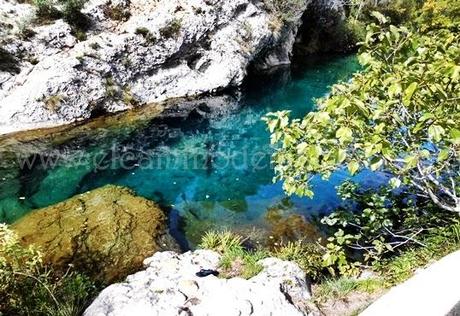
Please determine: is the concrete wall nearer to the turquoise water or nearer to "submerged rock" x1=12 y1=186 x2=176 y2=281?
"submerged rock" x1=12 y1=186 x2=176 y2=281

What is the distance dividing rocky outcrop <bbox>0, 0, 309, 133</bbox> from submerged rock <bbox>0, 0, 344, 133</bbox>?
0.16 feet

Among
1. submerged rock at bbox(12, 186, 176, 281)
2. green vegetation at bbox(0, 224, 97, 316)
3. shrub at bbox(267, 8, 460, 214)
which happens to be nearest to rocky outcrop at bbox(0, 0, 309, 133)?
submerged rock at bbox(12, 186, 176, 281)

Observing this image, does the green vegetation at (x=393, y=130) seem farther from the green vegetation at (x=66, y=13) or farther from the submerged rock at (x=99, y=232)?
the green vegetation at (x=66, y=13)

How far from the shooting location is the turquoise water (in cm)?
1242

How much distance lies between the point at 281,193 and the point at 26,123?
13180 mm

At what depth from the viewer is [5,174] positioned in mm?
15406

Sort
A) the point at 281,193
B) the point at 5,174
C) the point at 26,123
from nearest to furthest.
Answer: the point at 281,193
the point at 5,174
the point at 26,123

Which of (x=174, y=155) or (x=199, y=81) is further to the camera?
(x=199, y=81)

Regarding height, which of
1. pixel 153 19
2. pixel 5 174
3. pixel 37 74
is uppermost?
pixel 153 19

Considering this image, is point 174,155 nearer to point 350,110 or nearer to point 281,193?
point 281,193

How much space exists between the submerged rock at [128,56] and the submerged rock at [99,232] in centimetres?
1007

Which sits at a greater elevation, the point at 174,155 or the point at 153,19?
the point at 153,19

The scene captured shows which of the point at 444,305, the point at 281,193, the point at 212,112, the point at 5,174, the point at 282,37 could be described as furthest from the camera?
the point at 282,37

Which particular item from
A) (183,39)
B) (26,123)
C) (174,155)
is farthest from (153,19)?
(174,155)
